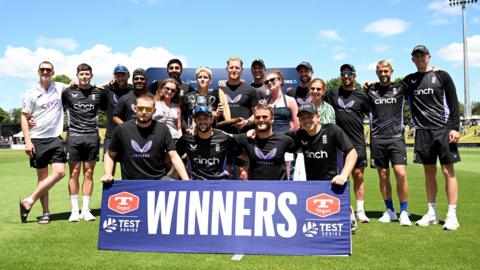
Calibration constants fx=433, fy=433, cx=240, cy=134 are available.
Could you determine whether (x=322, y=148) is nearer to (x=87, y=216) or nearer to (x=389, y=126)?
(x=389, y=126)

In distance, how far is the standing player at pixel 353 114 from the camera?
7.09 m

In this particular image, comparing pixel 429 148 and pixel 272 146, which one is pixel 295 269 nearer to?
pixel 272 146

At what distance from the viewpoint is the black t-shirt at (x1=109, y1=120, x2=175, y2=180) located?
5754mm

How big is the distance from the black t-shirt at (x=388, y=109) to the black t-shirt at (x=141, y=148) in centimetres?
348

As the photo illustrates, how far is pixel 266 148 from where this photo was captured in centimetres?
581

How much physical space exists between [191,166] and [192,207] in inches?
40.5

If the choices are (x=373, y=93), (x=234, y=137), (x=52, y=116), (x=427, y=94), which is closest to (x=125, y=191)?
(x=234, y=137)

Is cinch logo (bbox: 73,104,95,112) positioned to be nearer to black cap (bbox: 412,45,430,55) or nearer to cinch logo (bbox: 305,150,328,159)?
cinch logo (bbox: 305,150,328,159)

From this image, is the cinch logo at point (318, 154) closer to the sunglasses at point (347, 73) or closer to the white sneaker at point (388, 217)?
the sunglasses at point (347, 73)

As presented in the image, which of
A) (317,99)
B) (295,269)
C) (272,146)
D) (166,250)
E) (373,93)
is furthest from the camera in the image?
(373,93)

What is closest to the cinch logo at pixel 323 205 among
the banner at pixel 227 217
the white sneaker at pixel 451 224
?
the banner at pixel 227 217

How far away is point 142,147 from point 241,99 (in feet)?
6.02

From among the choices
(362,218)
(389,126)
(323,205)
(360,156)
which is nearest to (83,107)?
(323,205)

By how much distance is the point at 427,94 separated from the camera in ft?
22.5
